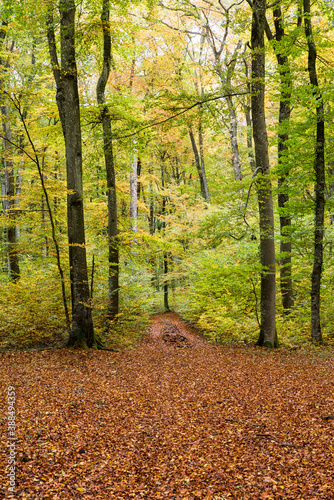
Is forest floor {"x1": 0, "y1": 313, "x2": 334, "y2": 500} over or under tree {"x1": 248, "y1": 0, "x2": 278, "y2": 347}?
under

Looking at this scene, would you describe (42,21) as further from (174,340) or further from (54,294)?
(174,340)

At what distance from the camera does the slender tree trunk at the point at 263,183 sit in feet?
22.8

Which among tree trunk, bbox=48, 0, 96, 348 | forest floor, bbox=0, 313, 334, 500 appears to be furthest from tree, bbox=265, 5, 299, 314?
tree trunk, bbox=48, 0, 96, 348

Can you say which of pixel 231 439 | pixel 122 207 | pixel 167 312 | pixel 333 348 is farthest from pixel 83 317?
pixel 167 312

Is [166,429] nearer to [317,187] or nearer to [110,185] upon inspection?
[110,185]

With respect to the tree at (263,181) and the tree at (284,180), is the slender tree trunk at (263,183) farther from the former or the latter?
the tree at (284,180)

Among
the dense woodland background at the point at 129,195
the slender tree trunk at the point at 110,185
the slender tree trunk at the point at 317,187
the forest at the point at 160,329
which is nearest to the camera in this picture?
the forest at the point at 160,329

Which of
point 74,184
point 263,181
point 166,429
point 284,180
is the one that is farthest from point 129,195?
point 166,429

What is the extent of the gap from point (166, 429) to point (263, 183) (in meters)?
5.41

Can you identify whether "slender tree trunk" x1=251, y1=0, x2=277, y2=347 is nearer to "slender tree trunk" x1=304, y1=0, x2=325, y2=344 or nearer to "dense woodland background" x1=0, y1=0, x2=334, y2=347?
"dense woodland background" x1=0, y1=0, x2=334, y2=347

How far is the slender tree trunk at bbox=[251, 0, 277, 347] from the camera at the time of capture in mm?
6953

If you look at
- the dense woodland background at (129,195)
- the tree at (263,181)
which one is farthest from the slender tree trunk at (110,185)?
the tree at (263,181)

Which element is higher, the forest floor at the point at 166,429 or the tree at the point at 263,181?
the tree at the point at 263,181

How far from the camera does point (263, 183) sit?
22.7 ft
